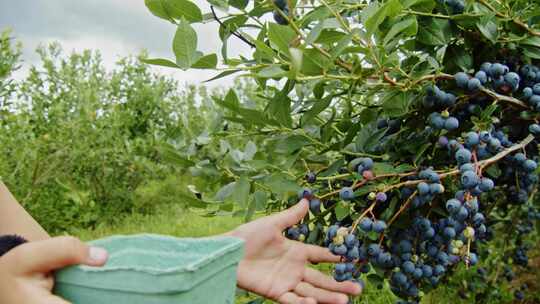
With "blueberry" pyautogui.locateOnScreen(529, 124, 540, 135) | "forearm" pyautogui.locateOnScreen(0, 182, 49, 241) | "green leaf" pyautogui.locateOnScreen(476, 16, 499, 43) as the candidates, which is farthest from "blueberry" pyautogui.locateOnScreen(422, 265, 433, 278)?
"forearm" pyautogui.locateOnScreen(0, 182, 49, 241)

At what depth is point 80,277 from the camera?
77cm

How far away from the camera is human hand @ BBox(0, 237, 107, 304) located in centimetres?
78

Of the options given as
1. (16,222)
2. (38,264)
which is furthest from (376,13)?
(16,222)

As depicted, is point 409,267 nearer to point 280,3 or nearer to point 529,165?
point 529,165

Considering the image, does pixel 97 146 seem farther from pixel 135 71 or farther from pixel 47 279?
pixel 47 279

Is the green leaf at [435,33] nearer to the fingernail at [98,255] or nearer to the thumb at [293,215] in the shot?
the thumb at [293,215]

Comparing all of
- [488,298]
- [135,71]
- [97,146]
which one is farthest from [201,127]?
[488,298]

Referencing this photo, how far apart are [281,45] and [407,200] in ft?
1.36

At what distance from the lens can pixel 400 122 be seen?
1.25 m

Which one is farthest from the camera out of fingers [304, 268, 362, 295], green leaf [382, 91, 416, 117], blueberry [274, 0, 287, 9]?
fingers [304, 268, 362, 295]

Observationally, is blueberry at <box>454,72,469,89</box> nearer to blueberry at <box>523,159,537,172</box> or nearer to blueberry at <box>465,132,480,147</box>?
blueberry at <box>465,132,480,147</box>

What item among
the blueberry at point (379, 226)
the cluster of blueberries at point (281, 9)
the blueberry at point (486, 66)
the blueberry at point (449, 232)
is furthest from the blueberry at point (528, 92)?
the cluster of blueberries at point (281, 9)

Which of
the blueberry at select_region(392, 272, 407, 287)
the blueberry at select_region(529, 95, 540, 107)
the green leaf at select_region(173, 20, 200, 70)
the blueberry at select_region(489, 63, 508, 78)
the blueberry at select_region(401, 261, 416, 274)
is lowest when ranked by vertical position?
the blueberry at select_region(392, 272, 407, 287)

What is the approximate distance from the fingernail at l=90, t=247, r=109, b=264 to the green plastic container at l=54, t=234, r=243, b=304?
0.04ft
